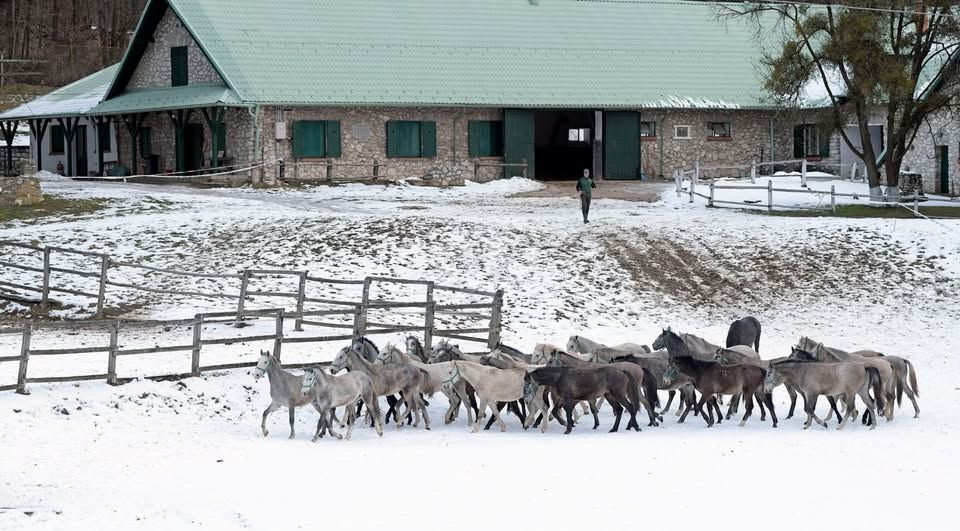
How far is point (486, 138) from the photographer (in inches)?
2012

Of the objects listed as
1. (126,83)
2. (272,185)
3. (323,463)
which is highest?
(126,83)

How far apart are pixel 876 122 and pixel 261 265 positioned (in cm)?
2868

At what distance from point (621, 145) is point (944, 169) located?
12110mm

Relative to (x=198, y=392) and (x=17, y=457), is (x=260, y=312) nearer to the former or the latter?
(x=198, y=392)

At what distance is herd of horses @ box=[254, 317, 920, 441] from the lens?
67.7 feet

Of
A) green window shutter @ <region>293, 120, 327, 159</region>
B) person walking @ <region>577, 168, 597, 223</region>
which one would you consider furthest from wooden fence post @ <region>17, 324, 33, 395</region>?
green window shutter @ <region>293, 120, 327, 159</region>

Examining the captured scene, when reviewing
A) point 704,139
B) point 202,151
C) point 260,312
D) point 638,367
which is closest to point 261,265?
point 260,312

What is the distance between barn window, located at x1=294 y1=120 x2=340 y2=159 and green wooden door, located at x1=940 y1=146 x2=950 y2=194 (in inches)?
790

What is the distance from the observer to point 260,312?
2420 centimetres

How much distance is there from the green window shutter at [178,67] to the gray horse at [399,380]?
3067cm

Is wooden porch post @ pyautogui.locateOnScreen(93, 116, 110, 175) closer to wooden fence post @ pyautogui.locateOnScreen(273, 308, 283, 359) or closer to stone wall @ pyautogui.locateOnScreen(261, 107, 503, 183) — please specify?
stone wall @ pyautogui.locateOnScreen(261, 107, 503, 183)

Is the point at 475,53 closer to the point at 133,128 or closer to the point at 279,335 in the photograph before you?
the point at 133,128

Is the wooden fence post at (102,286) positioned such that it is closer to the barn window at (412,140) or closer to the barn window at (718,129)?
the barn window at (412,140)

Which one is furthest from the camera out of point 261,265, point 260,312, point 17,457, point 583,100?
point 583,100
